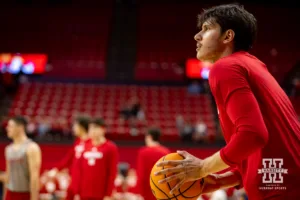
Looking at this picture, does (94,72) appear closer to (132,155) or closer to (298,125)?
(132,155)

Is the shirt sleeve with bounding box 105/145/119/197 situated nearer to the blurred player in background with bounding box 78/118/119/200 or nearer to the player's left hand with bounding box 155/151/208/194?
the blurred player in background with bounding box 78/118/119/200

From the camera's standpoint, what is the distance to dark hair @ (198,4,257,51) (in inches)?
79.4

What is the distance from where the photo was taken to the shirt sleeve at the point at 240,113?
1701 millimetres

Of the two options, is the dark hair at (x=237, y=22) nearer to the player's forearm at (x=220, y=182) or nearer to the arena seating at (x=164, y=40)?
the player's forearm at (x=220, y=182)

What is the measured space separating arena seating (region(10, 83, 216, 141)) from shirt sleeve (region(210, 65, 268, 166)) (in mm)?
11427

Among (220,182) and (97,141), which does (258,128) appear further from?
(97,141)

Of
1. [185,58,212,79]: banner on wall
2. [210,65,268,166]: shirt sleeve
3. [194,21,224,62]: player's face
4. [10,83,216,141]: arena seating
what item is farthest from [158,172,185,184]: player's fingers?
[185,58,212,79]: banner on wall

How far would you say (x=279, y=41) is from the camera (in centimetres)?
1758

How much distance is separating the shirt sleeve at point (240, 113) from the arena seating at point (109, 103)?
11427 millimetres

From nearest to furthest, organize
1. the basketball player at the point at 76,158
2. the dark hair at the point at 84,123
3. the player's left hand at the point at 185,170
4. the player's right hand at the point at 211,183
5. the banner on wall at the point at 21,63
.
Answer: the player's left hand at the point at 185,170, the player's right hand at the point at 211,183, the basketball player at the point at 76,158, the dark hair at the point at 84,123, the banner on wall at the point at 21,63

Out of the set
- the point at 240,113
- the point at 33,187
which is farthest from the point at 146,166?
the point at 240,113

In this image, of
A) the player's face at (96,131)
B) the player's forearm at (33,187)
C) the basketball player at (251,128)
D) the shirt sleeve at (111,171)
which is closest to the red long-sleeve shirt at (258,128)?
the basketball player at (251,128)

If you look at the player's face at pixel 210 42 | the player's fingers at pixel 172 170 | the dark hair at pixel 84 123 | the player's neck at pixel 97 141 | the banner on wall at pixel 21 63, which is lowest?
the player's fingers at pixel 172 170

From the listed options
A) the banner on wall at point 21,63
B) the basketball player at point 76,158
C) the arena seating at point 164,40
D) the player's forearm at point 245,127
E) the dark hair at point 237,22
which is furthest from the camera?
the banner on wall at point 21,63
